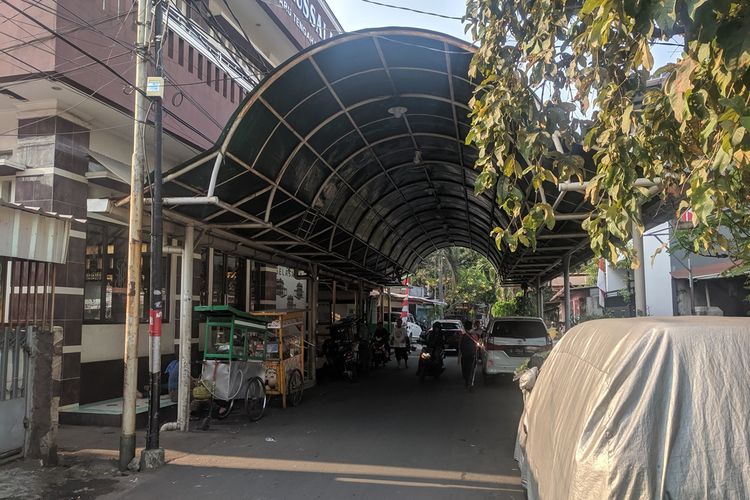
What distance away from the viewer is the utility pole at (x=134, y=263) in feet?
22.0

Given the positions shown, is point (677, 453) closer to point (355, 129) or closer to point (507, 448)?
point (507, 448)

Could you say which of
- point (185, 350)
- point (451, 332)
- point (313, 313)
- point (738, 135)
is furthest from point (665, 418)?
point (451, 332)

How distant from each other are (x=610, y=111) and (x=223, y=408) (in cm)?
797

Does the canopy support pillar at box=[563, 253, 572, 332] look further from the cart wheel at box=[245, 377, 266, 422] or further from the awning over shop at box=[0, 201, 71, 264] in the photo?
the awning over shop at box=[0, 201, 71, 264]

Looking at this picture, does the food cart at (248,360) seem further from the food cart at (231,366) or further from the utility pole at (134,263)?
the utility pole at (134,263)

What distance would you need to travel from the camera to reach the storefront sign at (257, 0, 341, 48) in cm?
1625

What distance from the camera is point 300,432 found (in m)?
8.77

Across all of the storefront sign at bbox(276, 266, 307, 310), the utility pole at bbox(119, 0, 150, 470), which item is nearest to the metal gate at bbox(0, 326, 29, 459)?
the utility pole at bbox(119, 0, 150, 470)

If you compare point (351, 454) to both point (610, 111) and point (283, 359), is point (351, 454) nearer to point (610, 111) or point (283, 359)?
point (283, 359)

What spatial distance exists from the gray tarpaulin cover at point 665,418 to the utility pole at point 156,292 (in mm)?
5564

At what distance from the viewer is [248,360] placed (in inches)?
389

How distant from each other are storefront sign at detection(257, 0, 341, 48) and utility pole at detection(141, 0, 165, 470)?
27.9ft

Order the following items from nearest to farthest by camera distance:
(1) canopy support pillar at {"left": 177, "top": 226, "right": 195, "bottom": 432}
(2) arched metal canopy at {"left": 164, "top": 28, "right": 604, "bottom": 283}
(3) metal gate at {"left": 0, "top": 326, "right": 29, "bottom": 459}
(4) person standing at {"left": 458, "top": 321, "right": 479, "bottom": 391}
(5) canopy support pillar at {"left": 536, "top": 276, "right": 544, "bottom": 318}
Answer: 1. (3) metal gate at {"left": 0, "top": 326, "right": 29, "bottom": 459}
2. (2) arched metal canopy at {"left": 164, "top": 28, "right": 604, "bottom": 283}
3. (1) canopy support pillar at {"left": 177, "top": 226, "right": 195, "bottom": 432}
4. (4) person standing at {"left": 458, "top": 321, "right": 479, "bottom": 391}
5. (5) canopy support pillar at {"left": 536, "top": 276, "right": 544, "bottom": 318}

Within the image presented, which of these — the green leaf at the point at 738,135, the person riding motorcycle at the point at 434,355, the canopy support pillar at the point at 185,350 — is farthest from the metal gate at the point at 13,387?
the person riding motorcycle at the point at 434,355
